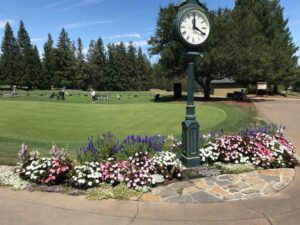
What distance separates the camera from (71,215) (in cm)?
492

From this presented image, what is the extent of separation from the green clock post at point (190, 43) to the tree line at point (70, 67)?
3018 inches

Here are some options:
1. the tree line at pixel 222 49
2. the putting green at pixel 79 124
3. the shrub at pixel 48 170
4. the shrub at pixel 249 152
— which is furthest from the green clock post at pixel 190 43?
the tree line at pixel 222 49

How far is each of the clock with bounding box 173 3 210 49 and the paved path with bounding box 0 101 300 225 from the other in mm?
3590

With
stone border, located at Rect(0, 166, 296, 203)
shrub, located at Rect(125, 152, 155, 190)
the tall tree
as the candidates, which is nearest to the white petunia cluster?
shrub, located at Rect(125, 152, 155, 190)

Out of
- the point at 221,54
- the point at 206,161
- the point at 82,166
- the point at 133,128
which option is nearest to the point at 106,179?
the point at 82,166

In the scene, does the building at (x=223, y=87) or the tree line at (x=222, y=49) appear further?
the building at (x=223, y=87)

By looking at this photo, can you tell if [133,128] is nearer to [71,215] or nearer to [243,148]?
[243,148]

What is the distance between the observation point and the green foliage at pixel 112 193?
5594mm

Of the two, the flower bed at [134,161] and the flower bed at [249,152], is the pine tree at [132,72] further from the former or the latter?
the flower bed at [134,161]

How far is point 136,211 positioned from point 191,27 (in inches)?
165

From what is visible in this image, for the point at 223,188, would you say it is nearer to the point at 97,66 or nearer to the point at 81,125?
the point at 81,125

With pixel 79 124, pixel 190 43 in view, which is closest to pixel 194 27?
pixel 190 43

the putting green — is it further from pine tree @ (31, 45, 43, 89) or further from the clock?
pine tree @ (31, 45, 43, 89)

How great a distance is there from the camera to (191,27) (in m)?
7.08
